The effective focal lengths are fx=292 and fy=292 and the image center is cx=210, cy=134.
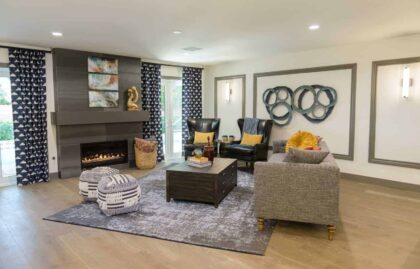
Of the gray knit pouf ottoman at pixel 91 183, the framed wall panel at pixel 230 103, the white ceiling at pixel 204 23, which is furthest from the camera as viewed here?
the framed wall panel at pixel 230 103

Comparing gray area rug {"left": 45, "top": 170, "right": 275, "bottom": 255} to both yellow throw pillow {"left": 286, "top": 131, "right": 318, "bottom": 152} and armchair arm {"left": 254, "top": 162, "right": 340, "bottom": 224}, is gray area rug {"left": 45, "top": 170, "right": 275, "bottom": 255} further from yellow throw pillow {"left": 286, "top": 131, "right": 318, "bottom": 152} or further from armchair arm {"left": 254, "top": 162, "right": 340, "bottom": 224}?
yellow throw pillow {"left": 286, "top": 131, "right": 318, "bottom": 152}

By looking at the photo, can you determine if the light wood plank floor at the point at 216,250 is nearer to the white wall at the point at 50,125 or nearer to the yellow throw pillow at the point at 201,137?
the white wall at the point at 50,125

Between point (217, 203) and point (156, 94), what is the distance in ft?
12.3

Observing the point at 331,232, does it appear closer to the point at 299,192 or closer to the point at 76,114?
the point at 299,192

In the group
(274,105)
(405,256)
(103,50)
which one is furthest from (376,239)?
(103,50)

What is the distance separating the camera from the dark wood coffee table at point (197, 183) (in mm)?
3791

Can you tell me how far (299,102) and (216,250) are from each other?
396cm

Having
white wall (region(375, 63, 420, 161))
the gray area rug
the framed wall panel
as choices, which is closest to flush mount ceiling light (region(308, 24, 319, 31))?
white wall (region(375, 63, 420, 161))

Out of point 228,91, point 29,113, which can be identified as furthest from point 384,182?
point 29,113

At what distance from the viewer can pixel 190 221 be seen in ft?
11.1

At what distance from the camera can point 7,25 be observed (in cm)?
385

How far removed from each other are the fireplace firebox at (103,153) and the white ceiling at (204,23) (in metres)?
1.91

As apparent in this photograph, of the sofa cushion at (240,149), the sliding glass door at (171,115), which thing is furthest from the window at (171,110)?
the sofa cushion at (240,149)

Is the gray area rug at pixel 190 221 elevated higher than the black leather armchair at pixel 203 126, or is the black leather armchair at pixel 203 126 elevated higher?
the black leather armchair at pixel 203 126
